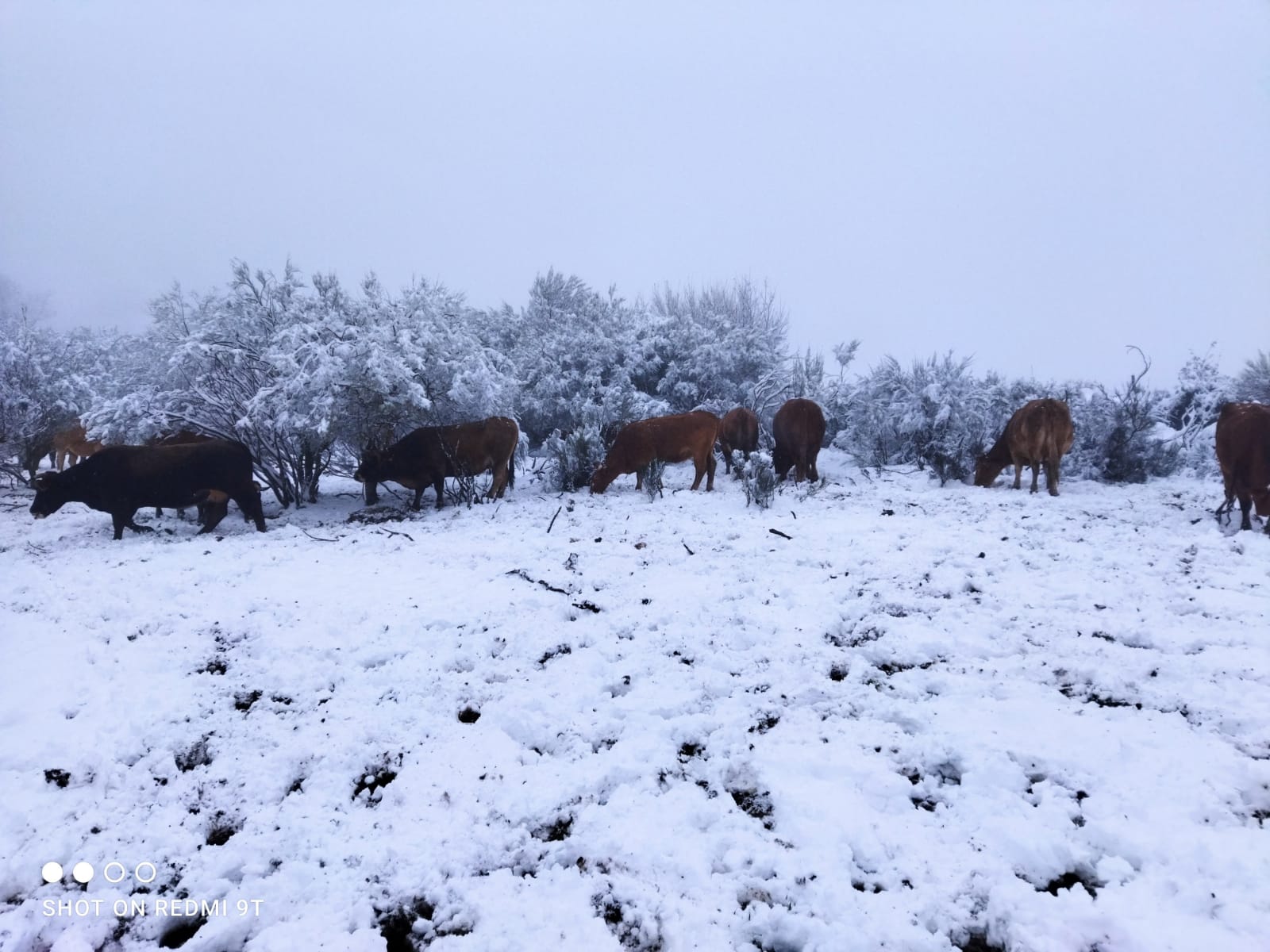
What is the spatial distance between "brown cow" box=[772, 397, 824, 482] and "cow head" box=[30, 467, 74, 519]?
Result: 962 cm

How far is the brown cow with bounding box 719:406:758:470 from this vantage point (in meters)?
10.2

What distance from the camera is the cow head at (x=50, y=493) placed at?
22.1ft

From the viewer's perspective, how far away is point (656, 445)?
8.60m

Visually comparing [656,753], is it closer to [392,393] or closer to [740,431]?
[392,393]

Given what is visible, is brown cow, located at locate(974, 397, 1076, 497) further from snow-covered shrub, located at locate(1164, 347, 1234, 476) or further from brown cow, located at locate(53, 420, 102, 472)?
brown cow, located at locate(53, 420, 102, 472)

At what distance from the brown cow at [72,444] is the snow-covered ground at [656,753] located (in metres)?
7.50

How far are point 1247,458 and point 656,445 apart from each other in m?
6.43

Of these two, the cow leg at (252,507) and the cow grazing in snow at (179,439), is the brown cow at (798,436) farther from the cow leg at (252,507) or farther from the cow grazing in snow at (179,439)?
the cow grazing in snow at (179,439)

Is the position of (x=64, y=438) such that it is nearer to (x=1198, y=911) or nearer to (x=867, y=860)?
(x=867, y=860)

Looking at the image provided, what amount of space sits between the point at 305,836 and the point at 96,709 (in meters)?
1.71

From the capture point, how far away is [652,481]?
817cm

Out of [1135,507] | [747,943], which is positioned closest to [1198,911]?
[747,943]

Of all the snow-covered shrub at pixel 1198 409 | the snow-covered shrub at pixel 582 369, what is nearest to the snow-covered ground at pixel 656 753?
the snow-covered shrub at pixel 1198 409

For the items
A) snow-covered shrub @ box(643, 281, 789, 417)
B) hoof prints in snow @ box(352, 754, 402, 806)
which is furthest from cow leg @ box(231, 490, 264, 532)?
snow-covered shrub @ box(643, 281, 789, 417)
